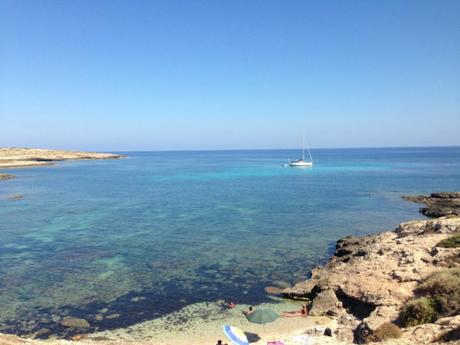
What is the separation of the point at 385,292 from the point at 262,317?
679 centimetres

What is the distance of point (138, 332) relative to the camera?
2064 centimetres

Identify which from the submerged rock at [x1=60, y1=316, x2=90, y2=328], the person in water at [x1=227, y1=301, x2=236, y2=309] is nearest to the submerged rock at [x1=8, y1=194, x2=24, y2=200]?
the submerged rock at [x1=60, y1=316, x2=90, y2=328]

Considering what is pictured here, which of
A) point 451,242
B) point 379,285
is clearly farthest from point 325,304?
point 451,242

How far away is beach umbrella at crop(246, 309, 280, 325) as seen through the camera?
64.3ft

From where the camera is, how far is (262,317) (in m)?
19.7

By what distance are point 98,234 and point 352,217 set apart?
29762 millimetres

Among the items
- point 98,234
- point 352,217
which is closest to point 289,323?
point 98,234

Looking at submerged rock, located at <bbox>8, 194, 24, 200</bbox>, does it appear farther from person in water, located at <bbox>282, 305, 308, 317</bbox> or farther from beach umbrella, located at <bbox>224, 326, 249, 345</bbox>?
beach umbrella, located at <bbox>224, 326, 249, 345</bbox>

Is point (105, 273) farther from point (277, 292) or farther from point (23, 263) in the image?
point (277, 292)

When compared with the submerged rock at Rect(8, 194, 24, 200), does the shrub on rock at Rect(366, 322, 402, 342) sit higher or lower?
lower

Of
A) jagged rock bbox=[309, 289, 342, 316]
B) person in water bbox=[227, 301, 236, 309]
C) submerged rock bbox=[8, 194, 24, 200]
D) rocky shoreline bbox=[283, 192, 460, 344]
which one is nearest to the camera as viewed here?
rocky shoreline bbox=[283, 192, 460, 344]

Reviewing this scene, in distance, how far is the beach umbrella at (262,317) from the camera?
19594 millimetres

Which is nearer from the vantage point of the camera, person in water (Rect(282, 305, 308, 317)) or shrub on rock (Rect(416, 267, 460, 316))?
shrub on rock (Rect(416, 267, 460, 316))

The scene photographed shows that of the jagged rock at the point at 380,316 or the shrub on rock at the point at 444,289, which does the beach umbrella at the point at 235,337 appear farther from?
the shrub on rock at the point at 444,289
